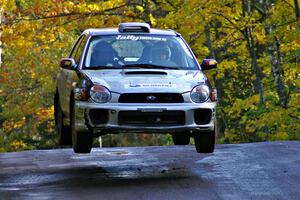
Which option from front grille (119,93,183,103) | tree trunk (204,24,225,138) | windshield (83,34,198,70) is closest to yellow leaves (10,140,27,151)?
tree trunk (204,24,225,138)

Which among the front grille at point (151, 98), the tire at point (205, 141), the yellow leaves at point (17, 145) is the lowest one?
the yellow leaves at point (17, 145)

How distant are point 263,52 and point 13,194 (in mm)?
26382

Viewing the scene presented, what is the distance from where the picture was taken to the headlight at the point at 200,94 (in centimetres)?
1091

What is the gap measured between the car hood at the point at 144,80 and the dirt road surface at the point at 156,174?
3.77ft

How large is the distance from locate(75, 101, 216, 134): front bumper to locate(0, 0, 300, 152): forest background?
40.4 feet

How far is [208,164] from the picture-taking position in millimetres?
12531

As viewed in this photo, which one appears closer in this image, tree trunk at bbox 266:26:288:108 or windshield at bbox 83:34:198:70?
windshield at bbox 83:34:198:70

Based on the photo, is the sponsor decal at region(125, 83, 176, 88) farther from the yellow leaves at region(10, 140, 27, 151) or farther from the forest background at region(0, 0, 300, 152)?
the yellow leaves at region(10, 140, 27, 151)

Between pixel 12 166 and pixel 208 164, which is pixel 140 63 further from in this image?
pixel 12 166

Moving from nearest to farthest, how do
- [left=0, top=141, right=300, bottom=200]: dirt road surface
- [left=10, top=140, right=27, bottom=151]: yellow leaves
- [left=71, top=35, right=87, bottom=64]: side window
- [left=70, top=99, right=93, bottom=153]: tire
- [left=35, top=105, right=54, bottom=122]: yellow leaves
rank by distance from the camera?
[left=0, top=141, right=300, bottom=200]: dirt road surface
[left=70, top=99, right=93, bottom=153]: tire
[left=71, top=35, right=87, bottom=64]: side window
[left=35, top=105, right=54, bottom=122]: yellow leaves
[left=10, top=140, right=27, bottom=151]: yellow leaves

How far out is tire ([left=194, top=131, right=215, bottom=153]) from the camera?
11.7m

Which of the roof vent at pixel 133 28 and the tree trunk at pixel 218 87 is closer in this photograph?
the roof vent at pixel 133 28

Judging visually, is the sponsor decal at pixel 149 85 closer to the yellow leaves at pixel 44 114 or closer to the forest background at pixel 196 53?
the forest background at pixel 196 53

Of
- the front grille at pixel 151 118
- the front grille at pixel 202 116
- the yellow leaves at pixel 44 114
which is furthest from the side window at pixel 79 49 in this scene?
the yellow leaves at pixel 44 114
